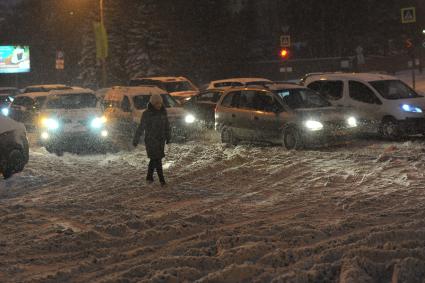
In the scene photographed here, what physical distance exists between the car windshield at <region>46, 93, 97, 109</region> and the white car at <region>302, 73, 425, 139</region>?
6308mm

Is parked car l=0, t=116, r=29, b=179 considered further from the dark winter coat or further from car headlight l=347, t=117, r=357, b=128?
car headlight l=347, t=117, r=357, b=128

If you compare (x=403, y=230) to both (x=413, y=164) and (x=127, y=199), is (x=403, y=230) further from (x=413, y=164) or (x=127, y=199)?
(x=413, y=164)

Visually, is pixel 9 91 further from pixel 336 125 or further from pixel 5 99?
pixel 336 125

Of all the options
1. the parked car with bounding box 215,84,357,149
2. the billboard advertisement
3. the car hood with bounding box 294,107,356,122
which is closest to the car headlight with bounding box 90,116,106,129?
the parked car with bounding box 215,84,357,149

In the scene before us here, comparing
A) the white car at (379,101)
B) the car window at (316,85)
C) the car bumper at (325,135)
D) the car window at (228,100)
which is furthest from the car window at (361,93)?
the car window at (228,100)

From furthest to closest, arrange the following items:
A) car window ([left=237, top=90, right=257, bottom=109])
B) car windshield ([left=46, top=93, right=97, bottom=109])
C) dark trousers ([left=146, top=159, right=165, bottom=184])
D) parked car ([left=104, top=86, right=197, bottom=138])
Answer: parked car ([left=104, top=86, right=197, bottom=138]) < car windshield ([left=46, top=93, right=97, bottom=109]) < car window ([left=237, top=90, right=257, bottom=109]) < dark trousers ([left=146, top=159, right=165, bottom=184])

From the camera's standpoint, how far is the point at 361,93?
1736 centimetres

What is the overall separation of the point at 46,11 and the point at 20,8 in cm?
834

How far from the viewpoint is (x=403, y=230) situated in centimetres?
706

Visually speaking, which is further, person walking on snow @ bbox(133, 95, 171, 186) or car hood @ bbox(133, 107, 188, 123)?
car hood @ bbox(133, 107, 188, 123)

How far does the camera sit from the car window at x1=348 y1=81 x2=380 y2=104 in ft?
56.0

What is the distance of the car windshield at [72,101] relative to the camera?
55.9 ft

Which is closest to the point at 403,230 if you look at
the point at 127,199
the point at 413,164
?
the point at 127,199

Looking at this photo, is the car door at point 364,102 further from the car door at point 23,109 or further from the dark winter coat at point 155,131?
the car door at point 23,109
